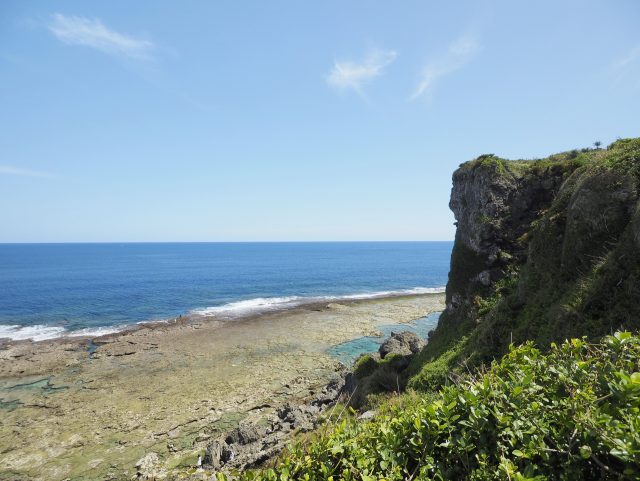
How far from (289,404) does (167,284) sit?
2759 inches

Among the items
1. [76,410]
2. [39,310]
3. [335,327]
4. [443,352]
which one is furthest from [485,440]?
[39,310]

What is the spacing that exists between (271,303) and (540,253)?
167 feet

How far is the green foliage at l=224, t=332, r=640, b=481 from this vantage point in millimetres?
3498

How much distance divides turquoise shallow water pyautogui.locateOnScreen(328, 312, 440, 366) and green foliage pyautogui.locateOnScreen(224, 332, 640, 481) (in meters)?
29.8

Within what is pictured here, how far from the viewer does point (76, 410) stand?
24.1 meters

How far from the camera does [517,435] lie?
13.0 feet

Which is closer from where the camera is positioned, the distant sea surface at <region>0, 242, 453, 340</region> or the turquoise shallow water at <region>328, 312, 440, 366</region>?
the turquoise shallow water at <region>328, 312, 440, 366</region>

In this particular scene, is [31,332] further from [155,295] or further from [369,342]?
[369,342]

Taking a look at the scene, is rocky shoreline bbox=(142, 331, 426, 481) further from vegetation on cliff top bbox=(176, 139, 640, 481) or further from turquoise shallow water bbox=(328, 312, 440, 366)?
turquoise shallow water bbox=(328, 312, 440, 366)

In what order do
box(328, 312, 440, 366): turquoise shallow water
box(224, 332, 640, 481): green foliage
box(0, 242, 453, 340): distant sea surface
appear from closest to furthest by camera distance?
box(224, 332, 640, 481): green foliage < box(328, 312, 440, 366): turquoise shallow water < box(0, 242, 453, 340): distant sea surface

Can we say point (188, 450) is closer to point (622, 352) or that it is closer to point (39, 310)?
point (622, 352)

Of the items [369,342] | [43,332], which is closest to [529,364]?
[369,342]

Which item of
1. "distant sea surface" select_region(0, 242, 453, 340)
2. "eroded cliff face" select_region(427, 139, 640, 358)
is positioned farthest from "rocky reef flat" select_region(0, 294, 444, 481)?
"eroded cliff face" select_region(427, 139, 640, 358)

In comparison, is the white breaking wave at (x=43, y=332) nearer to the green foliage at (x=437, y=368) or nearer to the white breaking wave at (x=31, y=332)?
the white breaking wave at (x=31, y=332)
